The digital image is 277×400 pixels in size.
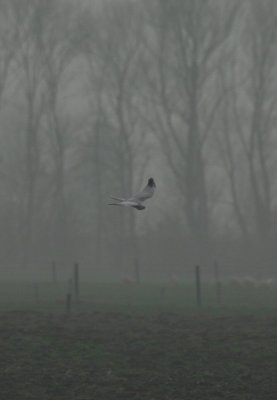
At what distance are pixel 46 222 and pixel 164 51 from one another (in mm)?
17935

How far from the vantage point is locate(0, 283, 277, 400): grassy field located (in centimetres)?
1417

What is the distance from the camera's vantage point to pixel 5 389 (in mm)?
14141

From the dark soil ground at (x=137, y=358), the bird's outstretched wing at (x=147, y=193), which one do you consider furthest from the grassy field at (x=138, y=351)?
the bird's outstretched wing at (x=147, y=193)

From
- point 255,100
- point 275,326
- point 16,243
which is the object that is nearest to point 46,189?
point 16,243

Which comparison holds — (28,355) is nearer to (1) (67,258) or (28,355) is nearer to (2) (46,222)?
(1) (67,258)

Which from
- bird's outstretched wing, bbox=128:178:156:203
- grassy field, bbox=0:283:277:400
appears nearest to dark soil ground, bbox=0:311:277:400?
grassy field, bbox=0:283:277:400

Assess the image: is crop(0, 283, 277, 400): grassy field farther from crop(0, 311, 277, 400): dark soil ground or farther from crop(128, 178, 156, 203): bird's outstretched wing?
crop(128, 178, 156, 203): bird's outstretched wing

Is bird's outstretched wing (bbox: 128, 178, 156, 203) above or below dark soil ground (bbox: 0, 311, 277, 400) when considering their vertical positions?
above

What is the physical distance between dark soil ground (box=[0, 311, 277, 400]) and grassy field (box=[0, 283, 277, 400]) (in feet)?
0.06

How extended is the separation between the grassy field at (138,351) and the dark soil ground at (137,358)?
2 centimetres

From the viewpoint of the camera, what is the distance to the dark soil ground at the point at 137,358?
1408 cm

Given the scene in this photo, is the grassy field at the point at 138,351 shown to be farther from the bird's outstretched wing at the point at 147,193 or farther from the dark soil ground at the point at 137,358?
the bird's outstretched wing at the point at 147,193

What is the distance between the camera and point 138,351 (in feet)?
56.3

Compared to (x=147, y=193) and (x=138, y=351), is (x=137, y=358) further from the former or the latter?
(x=147, y=193)
